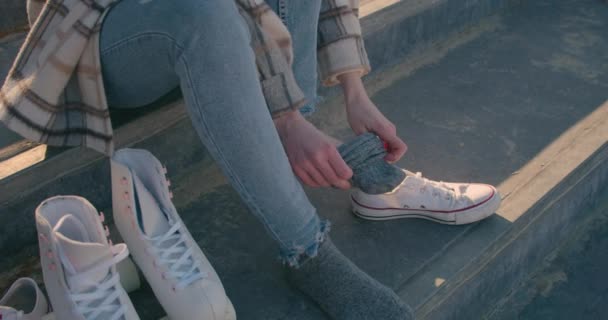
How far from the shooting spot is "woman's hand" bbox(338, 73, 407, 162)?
60.8 inches

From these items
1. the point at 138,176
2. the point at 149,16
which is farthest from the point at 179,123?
the point at 149,16

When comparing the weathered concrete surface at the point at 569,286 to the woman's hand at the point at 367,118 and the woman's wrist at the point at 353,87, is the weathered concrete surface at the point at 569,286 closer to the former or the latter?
the woman's hand at the point at 367,118

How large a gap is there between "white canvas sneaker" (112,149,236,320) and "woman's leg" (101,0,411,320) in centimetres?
15

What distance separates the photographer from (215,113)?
3.86ft

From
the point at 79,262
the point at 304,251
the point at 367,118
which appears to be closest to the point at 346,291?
the point at 304,251

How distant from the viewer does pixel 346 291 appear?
1356mm

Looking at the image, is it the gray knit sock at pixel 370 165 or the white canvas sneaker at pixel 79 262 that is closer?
the white canvas sneaker at pixel 79 262

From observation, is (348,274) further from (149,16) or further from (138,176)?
(149,16)

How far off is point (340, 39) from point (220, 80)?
517 millimetres

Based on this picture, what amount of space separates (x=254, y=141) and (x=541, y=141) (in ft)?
4.08

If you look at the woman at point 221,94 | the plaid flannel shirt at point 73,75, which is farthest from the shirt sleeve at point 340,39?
the plaid flannel shirt at point 73,75

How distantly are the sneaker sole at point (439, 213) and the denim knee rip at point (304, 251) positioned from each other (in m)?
0.34

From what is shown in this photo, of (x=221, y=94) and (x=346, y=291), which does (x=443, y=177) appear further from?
(x=221, y=94)

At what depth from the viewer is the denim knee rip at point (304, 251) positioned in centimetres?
134
